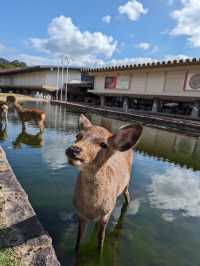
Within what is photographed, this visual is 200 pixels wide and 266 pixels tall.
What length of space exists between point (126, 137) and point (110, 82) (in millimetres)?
36443

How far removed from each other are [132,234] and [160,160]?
5.84m

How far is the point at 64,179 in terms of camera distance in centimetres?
670

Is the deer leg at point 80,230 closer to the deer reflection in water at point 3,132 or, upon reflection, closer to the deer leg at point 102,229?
the deer leg at point 102,229

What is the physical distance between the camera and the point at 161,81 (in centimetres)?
2952

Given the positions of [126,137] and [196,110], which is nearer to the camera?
[126,137]

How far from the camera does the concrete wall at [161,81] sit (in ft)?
88.1

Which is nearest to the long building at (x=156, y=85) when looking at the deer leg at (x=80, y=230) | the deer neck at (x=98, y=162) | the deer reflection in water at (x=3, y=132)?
the deer reflection in water at (x=3, y=132)

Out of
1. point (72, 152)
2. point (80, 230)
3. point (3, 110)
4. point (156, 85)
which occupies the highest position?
point (156, 85)

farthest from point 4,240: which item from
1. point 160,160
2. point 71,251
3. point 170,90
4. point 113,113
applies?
point 170,90

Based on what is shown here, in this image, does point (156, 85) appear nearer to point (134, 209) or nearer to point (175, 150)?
point (175, 150)

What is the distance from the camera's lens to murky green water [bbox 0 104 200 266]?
155 inches

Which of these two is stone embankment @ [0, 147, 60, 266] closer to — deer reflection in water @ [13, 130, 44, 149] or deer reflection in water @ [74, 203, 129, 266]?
deer reflection in water @ [74, 203, 129, 266]

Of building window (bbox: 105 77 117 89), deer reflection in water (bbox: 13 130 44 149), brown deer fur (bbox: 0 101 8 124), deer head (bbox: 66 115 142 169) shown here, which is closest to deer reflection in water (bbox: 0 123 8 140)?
brown deer fur (bbox: 0 101 8 124)

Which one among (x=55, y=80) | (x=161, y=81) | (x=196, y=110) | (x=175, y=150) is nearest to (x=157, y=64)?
(x=161, y=81)
